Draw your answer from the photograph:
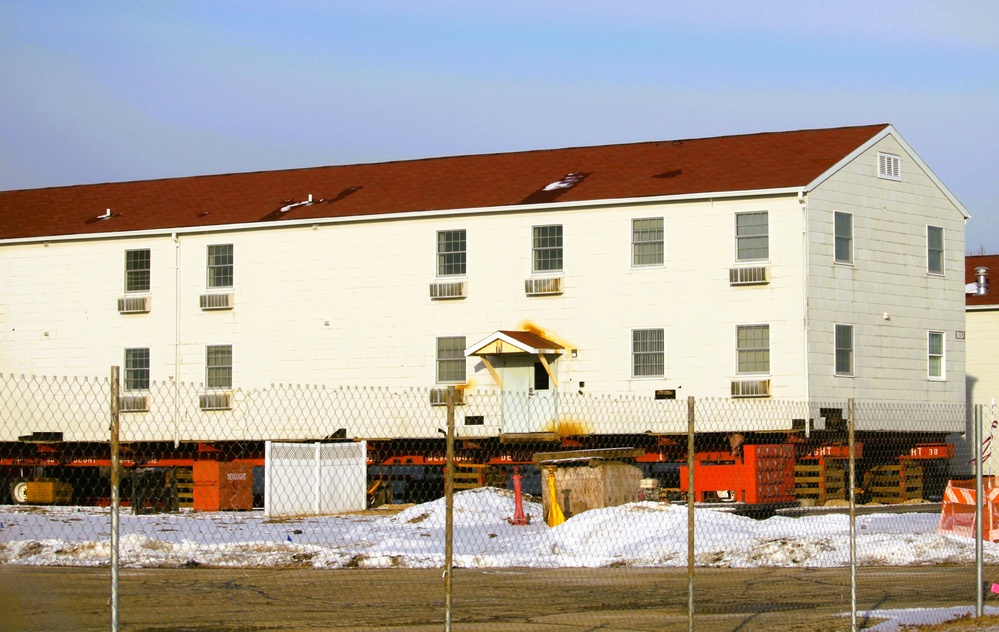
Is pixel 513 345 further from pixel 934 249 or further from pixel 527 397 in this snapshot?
pixel 934 249

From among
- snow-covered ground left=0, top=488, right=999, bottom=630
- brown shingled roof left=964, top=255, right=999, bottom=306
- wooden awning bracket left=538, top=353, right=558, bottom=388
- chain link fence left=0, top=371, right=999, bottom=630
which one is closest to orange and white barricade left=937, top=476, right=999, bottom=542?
chain link fence left=0, top=371, right=999, bottom=630

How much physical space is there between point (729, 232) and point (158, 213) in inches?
658

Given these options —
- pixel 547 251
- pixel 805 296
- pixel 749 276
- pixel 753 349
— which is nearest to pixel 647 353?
pixel 753 349

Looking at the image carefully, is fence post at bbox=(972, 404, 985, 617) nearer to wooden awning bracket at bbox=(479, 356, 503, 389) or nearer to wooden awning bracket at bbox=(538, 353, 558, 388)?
wooden awning bracket at bbox=(538, 353, 558, 388)

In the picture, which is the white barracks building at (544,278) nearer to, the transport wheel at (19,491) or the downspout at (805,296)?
the downspout at (805,296)

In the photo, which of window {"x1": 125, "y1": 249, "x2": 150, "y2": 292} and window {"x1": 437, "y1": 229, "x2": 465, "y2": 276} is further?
window {"x1": 125, "y1": 249, "x2": 150, "y2": 292}

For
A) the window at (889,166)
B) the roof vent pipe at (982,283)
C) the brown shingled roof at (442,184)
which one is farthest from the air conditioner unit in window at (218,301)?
the roof vent pipe at (982,283)

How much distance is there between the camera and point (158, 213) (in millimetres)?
41438

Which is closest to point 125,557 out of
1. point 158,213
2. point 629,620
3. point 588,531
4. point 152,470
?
point 588,531

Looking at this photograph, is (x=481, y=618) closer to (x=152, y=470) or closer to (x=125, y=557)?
(x=125, y=557)

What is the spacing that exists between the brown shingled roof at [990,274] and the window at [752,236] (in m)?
14.6

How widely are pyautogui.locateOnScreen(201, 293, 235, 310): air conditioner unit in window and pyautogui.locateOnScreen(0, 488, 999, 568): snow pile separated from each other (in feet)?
41.3

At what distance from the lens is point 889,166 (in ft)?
121

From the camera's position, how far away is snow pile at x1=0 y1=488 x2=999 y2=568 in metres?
21.1
